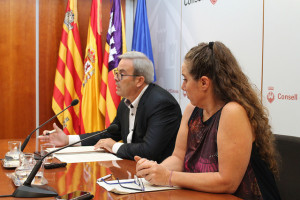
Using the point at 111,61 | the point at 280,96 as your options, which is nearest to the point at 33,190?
the point at 280,96

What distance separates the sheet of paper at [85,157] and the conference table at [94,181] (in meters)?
0.08

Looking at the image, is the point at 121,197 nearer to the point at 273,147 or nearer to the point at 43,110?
the point at 273,147

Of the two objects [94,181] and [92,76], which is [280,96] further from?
[92,76]

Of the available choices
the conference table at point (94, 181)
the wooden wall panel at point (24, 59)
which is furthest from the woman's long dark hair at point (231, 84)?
the wooden wall panel at point (24, 59)

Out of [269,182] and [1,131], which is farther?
[1,131]

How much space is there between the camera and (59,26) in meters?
4.61

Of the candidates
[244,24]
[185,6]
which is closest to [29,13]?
[185,6]

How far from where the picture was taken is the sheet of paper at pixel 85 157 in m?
2.18

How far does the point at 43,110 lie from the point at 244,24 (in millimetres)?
2775

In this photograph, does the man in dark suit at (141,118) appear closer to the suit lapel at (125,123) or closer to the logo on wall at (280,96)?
the suit lapel at (125,123)

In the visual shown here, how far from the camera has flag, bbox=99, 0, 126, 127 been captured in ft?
14.6

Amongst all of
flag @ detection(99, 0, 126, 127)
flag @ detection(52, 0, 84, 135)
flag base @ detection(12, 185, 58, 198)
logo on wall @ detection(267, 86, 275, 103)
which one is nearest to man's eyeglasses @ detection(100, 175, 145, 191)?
flag base @ detection(12, 185, 58, 198)

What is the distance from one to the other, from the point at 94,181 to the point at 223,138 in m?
0.63

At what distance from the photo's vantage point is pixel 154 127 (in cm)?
256
